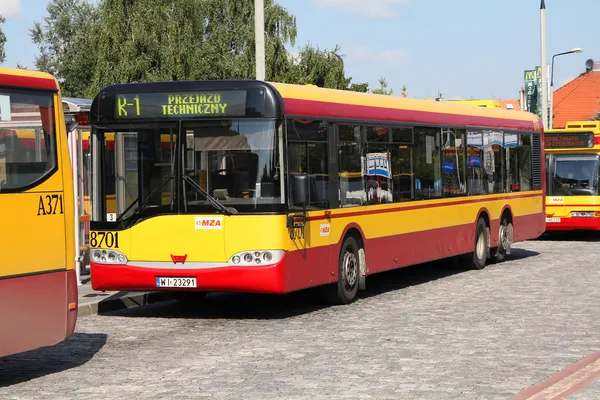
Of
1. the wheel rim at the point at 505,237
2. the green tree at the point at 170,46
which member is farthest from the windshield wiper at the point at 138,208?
the green tree at the point at 170,46

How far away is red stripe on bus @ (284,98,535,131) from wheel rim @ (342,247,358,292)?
6.05 ft

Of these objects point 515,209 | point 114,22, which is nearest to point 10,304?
point 515,209

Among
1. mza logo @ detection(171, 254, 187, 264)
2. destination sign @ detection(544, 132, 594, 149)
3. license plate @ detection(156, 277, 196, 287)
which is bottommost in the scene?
license plate @ detection(156, 277, 196, 287)

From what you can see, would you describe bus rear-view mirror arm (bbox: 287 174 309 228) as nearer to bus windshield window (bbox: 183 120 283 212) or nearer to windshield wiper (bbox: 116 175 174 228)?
bus windshield window (bbox: 183 120 283 212)

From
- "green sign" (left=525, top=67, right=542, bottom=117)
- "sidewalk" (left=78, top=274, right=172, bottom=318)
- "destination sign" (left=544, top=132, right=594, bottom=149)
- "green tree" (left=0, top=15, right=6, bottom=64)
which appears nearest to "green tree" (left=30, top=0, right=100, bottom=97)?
"green tree" (left=0, top=15, right=6, bottom=64)

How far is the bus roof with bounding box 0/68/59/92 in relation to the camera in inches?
390

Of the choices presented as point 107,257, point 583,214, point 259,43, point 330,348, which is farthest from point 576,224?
point 330,348

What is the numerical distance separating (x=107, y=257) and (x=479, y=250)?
9290mm

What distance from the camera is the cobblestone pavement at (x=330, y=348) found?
375 inches

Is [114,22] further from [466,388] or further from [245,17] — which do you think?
[466,388]

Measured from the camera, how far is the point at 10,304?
32.1 ft

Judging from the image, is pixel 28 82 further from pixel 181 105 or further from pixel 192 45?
pixel 192 45

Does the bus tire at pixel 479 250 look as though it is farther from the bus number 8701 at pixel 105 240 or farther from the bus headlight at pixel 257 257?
the bus number 8701 at pixel 105 240

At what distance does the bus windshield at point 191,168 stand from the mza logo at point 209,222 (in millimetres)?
110
